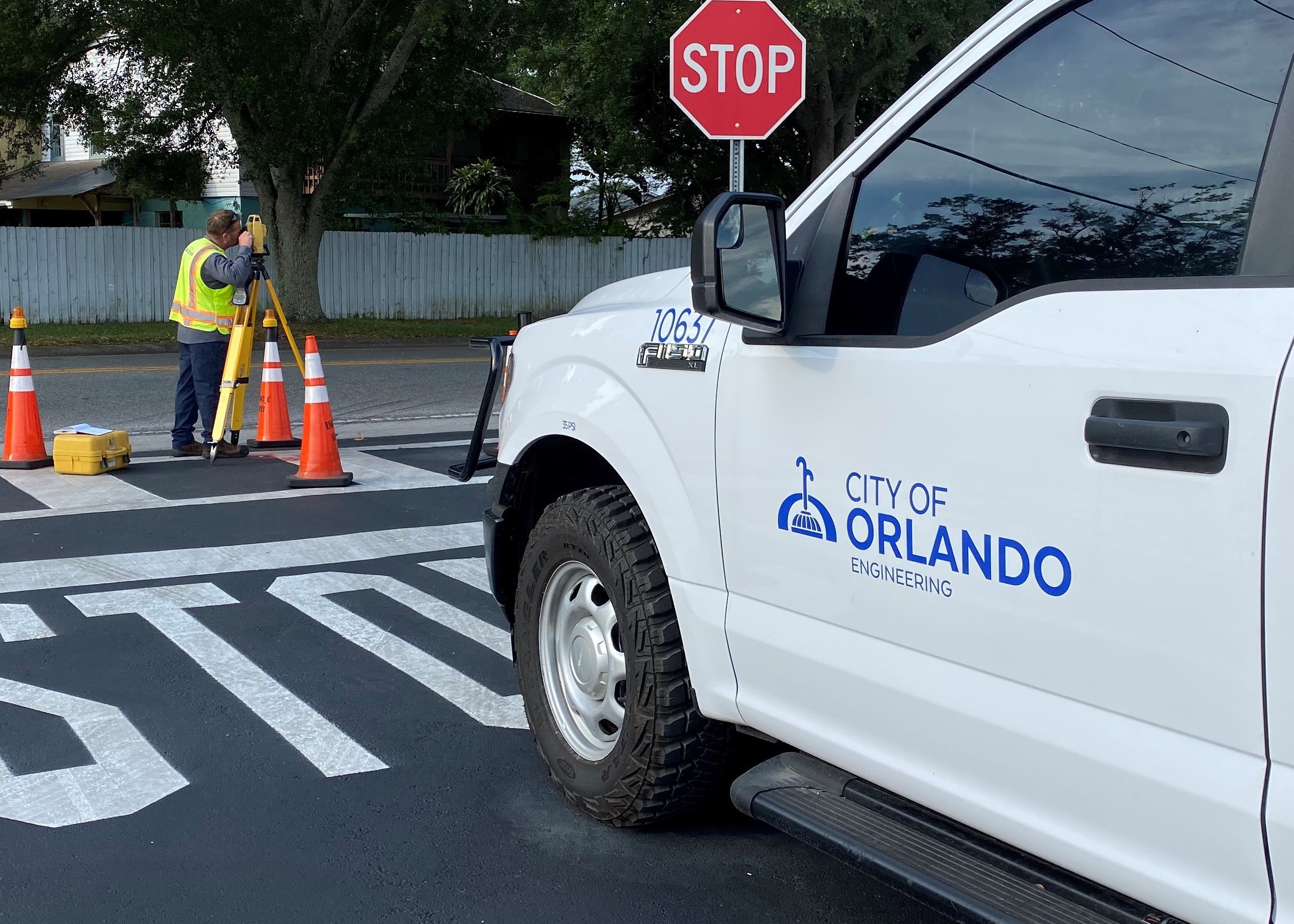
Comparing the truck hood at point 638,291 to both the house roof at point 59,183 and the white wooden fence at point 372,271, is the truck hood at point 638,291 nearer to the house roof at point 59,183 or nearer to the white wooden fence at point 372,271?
the white wooden fence at point 372,271

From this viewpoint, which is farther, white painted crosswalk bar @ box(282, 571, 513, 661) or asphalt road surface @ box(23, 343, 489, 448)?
asphalt road surface @ box(23, 343, 489, 448)

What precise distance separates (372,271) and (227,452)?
17424mm

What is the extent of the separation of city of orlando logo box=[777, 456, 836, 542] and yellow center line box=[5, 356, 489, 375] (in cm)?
1387

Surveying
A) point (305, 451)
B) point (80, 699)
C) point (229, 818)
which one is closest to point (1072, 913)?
point (229, 818)

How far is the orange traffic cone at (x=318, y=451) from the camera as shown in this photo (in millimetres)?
8773

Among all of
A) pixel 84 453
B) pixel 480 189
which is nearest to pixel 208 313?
pixel 84 453

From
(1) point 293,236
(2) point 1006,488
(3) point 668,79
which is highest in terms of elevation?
(3) point 668,79

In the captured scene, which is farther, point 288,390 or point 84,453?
Answer: point 288,390

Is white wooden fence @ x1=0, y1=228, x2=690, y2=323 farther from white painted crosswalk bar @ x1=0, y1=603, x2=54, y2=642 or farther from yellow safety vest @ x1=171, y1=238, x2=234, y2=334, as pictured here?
white painted crosswalk bar @ x1=0, y1=603, x2=54, y2=642

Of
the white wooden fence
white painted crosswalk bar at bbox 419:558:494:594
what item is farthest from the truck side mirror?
the white wooden fence

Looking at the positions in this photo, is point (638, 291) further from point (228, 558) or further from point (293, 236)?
point (293, 236)

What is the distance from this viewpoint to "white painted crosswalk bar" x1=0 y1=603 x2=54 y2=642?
5.47 metres

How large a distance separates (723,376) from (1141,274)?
1.01 m

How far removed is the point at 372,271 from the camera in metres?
26.7
